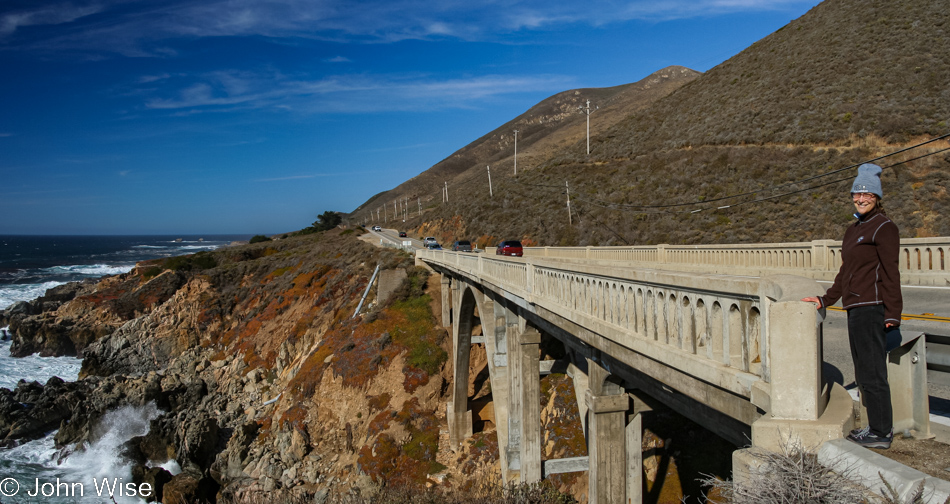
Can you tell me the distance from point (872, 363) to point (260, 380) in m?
30.5

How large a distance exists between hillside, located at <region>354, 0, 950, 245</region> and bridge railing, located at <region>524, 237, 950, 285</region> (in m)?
12.2

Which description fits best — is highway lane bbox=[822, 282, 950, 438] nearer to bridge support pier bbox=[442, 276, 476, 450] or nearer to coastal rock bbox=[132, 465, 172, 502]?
bridge support pier bbox=[442, 276, 476, 450]

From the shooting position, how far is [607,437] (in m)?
6.81

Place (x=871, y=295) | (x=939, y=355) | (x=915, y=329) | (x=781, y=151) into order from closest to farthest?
1. (x=871, y=295)
2. (x=939, y=355)
3. (x=915, y=329)
4. (x=781, y=151)

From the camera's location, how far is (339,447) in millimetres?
22281

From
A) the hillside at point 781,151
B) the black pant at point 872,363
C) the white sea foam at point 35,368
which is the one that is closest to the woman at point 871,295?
the black pant at point 872,363

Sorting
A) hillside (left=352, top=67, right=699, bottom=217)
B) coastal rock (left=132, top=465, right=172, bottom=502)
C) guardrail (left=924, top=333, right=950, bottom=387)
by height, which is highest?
hillside (left=352, top=67, right=699, bottom=217)

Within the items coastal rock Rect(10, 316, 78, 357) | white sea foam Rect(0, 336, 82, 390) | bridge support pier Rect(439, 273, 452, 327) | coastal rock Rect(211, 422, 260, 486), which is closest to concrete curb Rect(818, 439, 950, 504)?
coastal rock Rect(211, 422, 260, 486)

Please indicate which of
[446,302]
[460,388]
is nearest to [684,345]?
[460,388]

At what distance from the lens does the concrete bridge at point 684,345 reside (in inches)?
111

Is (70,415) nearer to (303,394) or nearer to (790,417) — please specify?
(303,394)

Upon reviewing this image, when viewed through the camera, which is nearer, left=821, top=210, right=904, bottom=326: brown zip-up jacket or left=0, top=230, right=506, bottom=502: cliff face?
left=821, top=210, right=904, bottom=326: brown zip-up jacket

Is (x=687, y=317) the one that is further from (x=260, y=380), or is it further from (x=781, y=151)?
(x=781, y=151)

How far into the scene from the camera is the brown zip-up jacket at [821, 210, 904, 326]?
3.05 m
